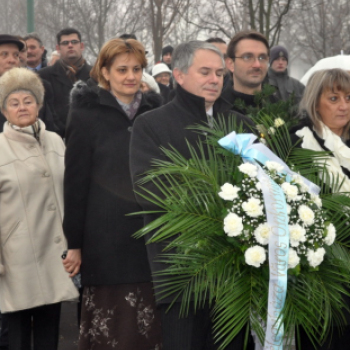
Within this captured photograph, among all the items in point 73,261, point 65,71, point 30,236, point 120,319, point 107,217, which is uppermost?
point 65,71

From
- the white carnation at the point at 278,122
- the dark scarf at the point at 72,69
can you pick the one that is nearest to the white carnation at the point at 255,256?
the white carnation at the point at 278,122

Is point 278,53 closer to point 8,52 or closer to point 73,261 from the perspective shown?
point 8,52

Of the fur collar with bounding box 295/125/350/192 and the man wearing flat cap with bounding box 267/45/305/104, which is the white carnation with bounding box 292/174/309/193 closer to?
the fur collar with bounding box 295/125/350/192

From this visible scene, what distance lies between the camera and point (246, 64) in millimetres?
5465

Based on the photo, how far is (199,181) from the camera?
11.0 feet

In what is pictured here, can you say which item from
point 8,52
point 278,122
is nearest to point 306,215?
point 278,122

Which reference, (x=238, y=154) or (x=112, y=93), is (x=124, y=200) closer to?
(x=112, y=93)

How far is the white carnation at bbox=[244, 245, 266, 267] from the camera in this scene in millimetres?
3051

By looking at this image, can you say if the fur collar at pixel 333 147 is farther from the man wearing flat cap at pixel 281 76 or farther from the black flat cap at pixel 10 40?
the man wearing flat cap at pixel 281 76

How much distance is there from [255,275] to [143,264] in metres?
1.39

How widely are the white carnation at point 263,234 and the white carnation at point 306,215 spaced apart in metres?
0.16

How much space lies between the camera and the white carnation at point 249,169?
10.6ft

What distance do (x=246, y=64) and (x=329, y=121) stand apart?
1432 mm

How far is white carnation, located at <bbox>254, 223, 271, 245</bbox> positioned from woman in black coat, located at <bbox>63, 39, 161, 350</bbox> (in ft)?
4.86
